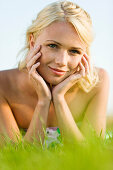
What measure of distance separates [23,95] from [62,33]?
3.81 ft

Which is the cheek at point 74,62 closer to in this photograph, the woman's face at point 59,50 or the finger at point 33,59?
the woman's face at point 59,50

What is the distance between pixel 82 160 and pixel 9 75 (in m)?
2.82

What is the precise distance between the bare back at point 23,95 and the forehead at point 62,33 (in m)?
0.82

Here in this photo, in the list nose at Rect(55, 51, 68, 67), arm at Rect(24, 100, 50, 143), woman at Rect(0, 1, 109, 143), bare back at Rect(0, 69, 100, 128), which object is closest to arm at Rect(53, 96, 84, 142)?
woman at Rect(0, 1, 109, 143)

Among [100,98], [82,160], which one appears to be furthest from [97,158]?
[100,98]

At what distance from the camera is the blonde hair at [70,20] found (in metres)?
3.33

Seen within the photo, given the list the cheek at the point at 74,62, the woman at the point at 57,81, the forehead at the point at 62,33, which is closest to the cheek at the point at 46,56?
the woman at the point at 57,81

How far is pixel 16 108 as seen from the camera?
390 cm

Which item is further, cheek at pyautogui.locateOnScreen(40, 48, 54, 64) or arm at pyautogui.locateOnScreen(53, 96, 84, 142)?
cheek at pyautogui.locateOnScreen(40, 48, 54, 64)

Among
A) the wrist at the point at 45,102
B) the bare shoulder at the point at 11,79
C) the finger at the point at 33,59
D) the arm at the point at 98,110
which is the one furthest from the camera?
the bare shoulder at the point at 11,79

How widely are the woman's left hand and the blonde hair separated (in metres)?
0.12

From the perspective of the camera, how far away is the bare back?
3861mm

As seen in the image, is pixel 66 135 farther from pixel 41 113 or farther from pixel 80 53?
pixel 80 53

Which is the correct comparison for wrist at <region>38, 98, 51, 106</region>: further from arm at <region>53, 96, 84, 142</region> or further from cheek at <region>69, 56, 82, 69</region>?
cheek at <region>69, 56, 82, 69</region>
